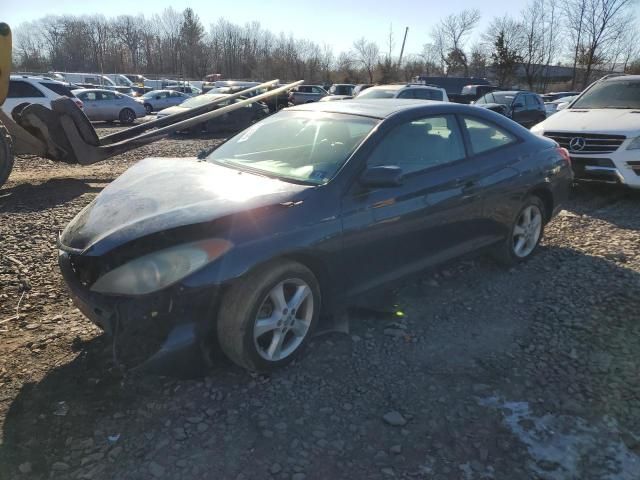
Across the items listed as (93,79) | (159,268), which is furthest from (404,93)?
(93,79)

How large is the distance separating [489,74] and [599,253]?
49.2 metres

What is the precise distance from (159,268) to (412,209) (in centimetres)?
182

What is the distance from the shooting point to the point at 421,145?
381cm

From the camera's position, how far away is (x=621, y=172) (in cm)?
667

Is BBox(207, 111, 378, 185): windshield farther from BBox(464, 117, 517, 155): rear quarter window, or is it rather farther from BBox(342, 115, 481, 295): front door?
BBox(464, 117, 517, 155): rear quarter window

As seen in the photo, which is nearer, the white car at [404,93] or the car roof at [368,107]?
the car roof at [368,107]

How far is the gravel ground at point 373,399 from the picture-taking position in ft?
7.73

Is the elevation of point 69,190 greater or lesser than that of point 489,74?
lesser

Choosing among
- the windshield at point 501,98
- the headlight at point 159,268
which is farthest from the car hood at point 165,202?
the windshield at point 501,98

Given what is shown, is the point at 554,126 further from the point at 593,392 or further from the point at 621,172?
the point at 593,392

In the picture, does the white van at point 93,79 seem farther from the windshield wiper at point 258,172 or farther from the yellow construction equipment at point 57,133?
the windshield wiper at point 258,172

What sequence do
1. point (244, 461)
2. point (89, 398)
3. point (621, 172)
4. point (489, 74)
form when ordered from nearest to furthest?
1. point (244, 461)
2. point (89, 398)
3. point (621, 172)
4. point (489, 74)

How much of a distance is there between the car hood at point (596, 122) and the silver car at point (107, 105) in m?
18.0

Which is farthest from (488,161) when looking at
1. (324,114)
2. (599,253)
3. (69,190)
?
(69,190)
